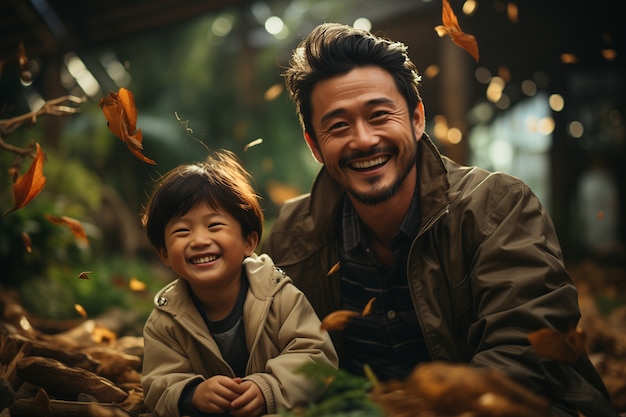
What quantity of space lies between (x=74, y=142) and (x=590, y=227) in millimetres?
9460

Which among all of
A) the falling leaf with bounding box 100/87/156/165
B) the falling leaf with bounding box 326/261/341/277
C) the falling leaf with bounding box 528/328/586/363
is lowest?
the falling leaf with bounding box 528/328/586/363

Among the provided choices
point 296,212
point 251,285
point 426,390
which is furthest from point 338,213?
point 426,390

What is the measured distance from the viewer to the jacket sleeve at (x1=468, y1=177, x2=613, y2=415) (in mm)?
2639

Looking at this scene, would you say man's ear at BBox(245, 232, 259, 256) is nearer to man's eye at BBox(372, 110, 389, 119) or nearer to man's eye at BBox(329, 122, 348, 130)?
man's eye at BBox(329, 122, 348, 130)

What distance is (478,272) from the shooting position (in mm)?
2930

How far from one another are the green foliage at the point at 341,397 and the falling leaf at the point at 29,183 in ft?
5.56

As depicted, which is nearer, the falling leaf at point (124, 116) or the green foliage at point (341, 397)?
the green foliage at point (341, 397)

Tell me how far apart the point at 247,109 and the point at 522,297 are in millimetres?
10121

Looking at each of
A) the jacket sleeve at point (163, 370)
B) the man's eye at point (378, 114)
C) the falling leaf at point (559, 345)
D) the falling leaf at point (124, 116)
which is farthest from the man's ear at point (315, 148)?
the falling leaf at point (559, 345)

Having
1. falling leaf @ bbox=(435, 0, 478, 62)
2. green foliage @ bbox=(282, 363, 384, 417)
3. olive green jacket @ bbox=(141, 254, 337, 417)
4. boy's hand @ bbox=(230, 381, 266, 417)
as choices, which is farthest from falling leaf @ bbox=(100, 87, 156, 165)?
falling leaf @ bbox=(435, 0, 478, 62)

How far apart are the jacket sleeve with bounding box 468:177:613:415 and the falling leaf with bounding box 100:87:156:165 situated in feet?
5.06

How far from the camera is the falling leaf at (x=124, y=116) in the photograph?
9.82 feet

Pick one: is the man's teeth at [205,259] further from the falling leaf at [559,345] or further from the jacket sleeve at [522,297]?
the falling leaf at [559,345]

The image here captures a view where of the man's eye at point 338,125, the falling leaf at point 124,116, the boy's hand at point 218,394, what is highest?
the falling leaf at point 124,116
